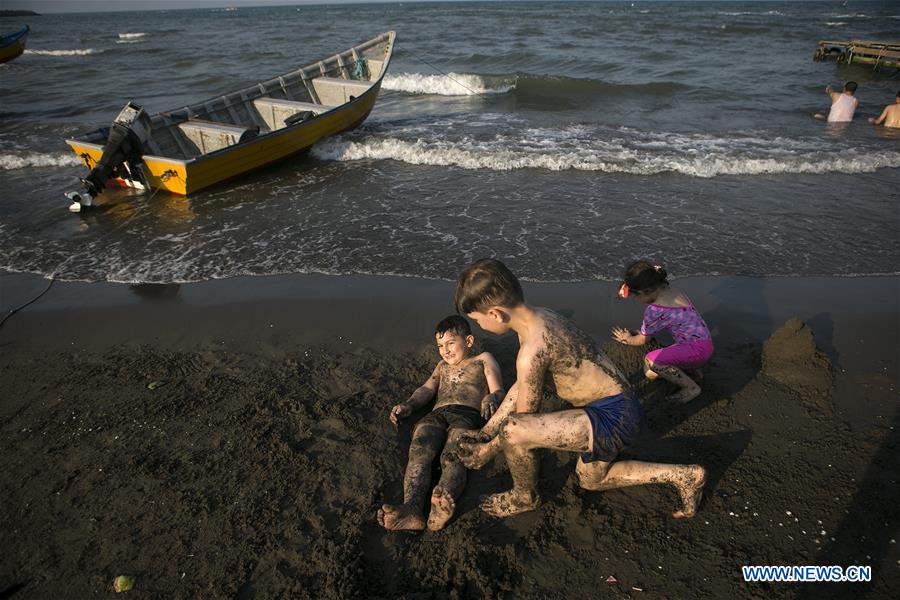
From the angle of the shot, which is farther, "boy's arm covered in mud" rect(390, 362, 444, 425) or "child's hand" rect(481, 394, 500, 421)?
"boy's arm covered in mud" rect(390, 362, 444, 425)

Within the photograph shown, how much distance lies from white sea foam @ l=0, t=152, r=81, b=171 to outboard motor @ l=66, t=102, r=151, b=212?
3064mm

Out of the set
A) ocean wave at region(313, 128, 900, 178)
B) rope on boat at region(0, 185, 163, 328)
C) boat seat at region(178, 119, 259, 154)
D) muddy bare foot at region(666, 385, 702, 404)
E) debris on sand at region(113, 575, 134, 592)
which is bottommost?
rope on boat at region(0, 185, 163, 328)

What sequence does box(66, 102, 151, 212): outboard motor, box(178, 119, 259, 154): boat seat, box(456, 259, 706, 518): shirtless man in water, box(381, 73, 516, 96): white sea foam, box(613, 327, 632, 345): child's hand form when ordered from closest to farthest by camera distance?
box(456, 259, 706, 518): shirtless man in water, box(613, 327, 632, 345): child's hand, box(66, 102, 151, 212): outboard motor, box(178, 119, 259, 154): boat seat, box(381, 73, 516, 96): white sea foam

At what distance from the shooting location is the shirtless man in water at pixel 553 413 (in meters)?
2.59

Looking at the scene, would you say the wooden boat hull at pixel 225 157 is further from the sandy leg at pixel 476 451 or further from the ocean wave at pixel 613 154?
the sandy leg at pixel 476 451

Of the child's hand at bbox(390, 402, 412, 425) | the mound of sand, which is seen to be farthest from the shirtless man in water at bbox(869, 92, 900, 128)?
the child's hand at bbox(390, 402, 412, 425)

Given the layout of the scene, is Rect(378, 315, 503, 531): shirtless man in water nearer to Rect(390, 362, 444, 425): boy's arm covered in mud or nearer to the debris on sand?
Rect(390, 362, 444, 425): boy's arm covered in mud

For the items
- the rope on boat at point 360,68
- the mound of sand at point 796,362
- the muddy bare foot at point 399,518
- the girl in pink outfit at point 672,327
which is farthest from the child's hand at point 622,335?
the rope on boat at point 360,68

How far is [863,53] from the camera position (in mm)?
20172

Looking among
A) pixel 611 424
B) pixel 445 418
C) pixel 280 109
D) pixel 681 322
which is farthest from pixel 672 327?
pixel 280 109

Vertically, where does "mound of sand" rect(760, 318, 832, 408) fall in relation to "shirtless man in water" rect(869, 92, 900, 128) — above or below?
below

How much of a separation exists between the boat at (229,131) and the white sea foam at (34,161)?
2438 mm

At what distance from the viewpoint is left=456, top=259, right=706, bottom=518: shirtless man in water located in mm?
2594

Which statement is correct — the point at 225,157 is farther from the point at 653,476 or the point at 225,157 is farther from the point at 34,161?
the point at 653,476
